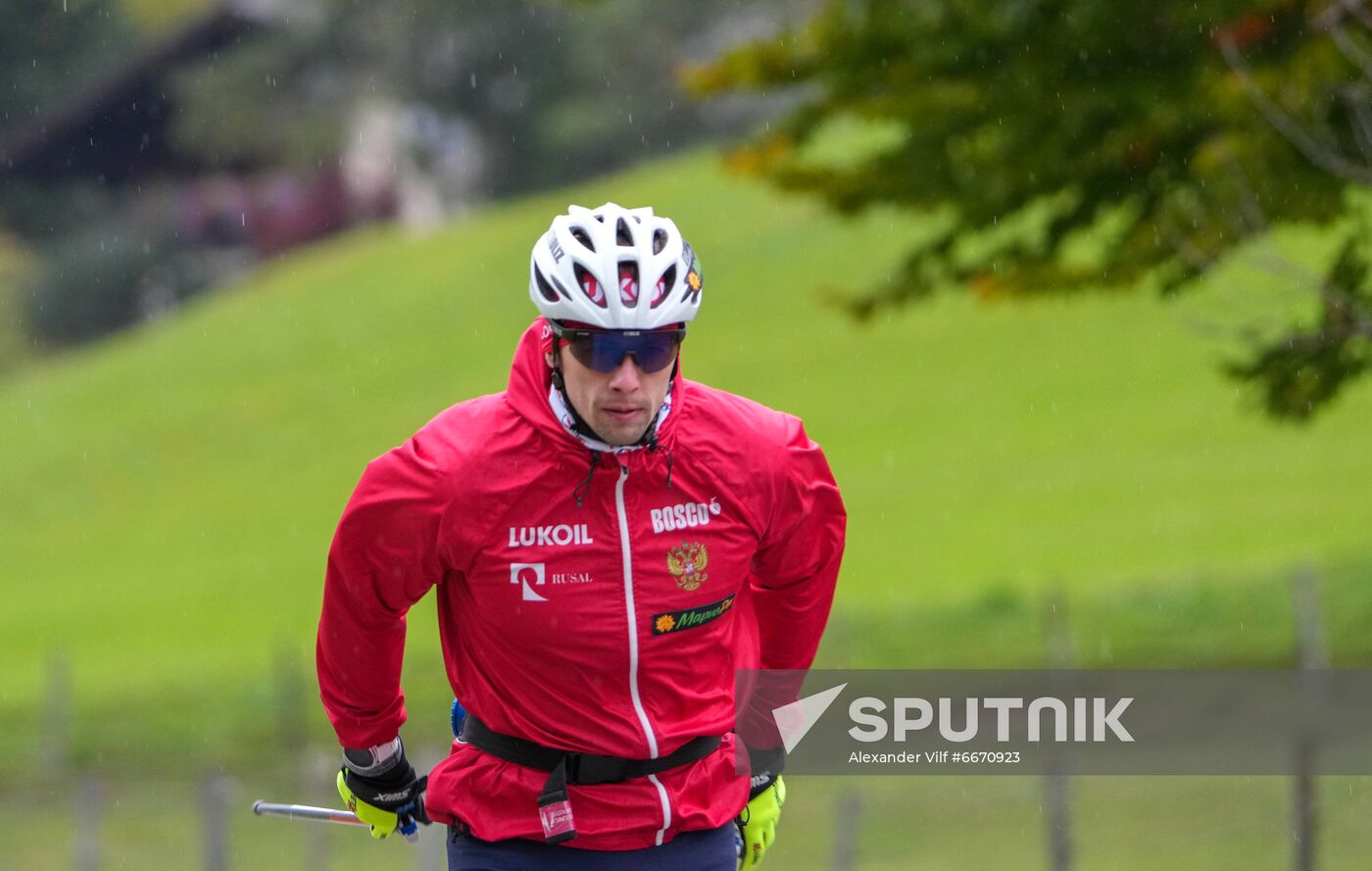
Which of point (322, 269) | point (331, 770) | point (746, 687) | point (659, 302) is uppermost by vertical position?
point (322, 269)

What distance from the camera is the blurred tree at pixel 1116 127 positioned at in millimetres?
11289

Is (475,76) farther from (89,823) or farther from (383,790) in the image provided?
(383,790)

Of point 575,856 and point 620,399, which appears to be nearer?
point 620,399

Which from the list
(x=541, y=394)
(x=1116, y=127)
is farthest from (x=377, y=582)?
(x=1116, y=127)

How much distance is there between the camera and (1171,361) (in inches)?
1645

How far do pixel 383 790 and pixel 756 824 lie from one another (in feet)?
3.12

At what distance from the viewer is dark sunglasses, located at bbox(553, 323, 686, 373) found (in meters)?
4.68

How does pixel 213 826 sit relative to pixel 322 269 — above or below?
below

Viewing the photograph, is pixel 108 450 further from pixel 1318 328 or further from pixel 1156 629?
pixel 1318 328

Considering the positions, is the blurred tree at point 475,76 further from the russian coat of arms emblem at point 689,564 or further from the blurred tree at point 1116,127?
the russian coat of arms emblem at point 689,564

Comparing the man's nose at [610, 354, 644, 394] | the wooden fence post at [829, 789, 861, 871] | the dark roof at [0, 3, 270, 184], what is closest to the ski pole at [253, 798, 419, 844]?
the man's nose at [610, 354, 644, 394]

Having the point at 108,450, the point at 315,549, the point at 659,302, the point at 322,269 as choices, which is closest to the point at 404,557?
the point at 659,302

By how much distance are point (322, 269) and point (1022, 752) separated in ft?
180

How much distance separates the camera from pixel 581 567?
188 inches
